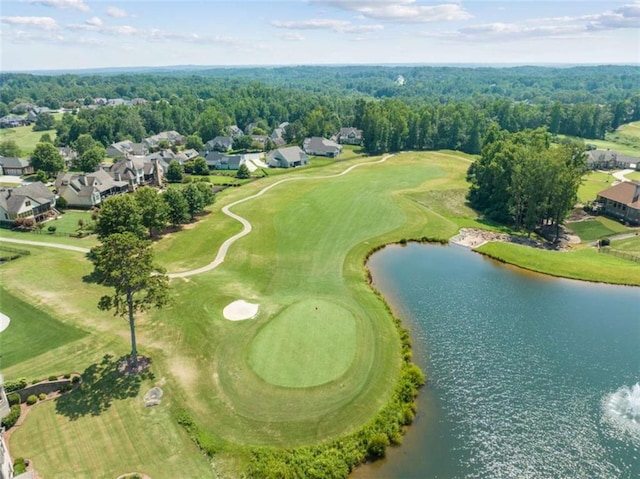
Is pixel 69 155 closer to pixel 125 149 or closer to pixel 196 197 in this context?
pixel 125 149

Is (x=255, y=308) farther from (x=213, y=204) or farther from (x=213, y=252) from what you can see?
(x=213, y=204)

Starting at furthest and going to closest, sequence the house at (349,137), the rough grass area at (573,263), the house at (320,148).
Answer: the house at (349,137), the house at (320,148), the rough grass area at (573,263)

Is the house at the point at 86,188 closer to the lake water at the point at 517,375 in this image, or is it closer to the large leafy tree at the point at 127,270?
the large leafy tree at the point at 127,270

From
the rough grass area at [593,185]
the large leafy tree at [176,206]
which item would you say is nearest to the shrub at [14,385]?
the large leafy tree at [176,206]

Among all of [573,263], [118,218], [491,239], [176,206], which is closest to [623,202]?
[573,263]

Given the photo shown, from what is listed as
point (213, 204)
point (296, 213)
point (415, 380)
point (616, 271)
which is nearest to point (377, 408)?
point (415, 380)

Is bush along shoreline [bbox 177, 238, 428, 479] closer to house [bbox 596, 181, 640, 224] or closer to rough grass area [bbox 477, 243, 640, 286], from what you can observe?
rough grass area [bbox 477, 243, 640, 286]

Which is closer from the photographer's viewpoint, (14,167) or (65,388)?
(65,388)
